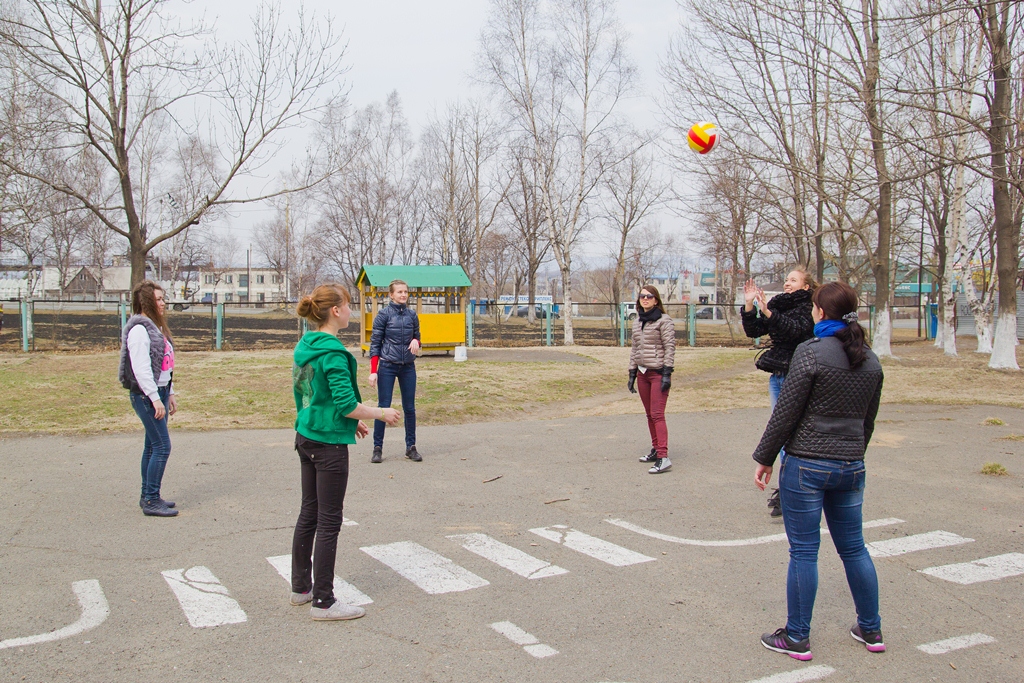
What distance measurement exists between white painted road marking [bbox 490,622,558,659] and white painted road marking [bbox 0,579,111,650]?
2.14 meters

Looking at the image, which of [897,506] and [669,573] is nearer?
[669,573]

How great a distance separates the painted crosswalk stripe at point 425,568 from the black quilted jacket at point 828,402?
2.14 meters

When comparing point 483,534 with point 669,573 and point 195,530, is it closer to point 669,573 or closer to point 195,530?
point 669,573

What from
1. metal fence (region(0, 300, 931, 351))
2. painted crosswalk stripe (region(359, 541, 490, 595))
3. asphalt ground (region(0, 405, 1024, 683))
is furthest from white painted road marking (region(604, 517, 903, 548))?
metal fence (region(0, 300, 931, 351))

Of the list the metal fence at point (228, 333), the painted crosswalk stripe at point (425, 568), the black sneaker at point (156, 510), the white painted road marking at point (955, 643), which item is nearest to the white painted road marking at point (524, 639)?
the painted crosswalk stripe at point (425, 568)

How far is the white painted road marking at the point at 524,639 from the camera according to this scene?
3.86m

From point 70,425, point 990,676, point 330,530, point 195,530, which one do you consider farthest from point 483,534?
point 70,425

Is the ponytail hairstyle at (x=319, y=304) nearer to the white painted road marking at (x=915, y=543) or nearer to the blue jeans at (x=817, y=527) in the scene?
the blue jeans at (x=817, y=527)

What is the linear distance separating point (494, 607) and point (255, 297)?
124043mm

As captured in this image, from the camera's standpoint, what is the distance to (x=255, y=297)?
12162cm

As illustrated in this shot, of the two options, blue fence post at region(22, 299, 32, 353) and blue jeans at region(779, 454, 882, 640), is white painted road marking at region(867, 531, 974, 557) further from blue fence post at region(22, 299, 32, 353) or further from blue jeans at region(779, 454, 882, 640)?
blue fence post at region(22, 299, 32, 353)

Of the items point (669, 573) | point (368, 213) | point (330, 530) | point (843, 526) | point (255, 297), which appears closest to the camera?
point (843, 526)

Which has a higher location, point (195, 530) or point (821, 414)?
point (821, 414)

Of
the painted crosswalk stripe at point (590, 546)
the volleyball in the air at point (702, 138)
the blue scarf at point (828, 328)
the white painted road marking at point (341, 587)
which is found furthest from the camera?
the volleyball in the air at point (702, 138)
